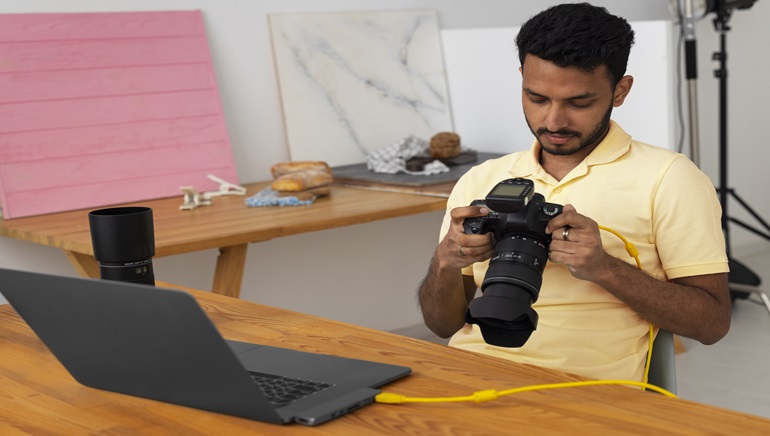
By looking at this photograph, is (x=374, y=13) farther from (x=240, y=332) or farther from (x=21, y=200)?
(x=240, y=332)

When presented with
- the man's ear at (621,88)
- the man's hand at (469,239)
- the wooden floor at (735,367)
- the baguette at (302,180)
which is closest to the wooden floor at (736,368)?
the wooden floor at (735,367)

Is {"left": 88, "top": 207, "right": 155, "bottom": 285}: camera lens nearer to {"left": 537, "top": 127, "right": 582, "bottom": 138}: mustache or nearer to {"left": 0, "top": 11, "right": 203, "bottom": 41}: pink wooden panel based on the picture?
{"left": 537, "top": 127, "right": 582, "bottom": 138}: mustache

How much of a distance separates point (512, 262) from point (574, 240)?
5.1 inches

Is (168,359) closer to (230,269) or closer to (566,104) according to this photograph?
(566,104)

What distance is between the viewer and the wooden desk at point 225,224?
2203 mm

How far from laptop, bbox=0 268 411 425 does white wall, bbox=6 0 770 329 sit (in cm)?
177

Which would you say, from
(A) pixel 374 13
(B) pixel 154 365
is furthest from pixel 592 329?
(A) pixel 374 13

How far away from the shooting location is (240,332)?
134 centimetres

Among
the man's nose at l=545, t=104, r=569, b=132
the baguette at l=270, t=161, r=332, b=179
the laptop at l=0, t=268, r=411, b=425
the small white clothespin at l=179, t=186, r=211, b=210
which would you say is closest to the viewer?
the laptop at l=0, t=268, r=411, b=425

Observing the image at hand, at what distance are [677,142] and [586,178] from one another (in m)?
3.06

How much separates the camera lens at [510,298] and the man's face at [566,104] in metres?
0.38

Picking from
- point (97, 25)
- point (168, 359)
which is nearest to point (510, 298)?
point (168, 359)

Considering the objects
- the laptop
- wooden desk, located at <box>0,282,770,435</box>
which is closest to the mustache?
wooden desk, located at <box>0,282,770,435</box>

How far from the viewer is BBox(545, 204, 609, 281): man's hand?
1.23 metres
